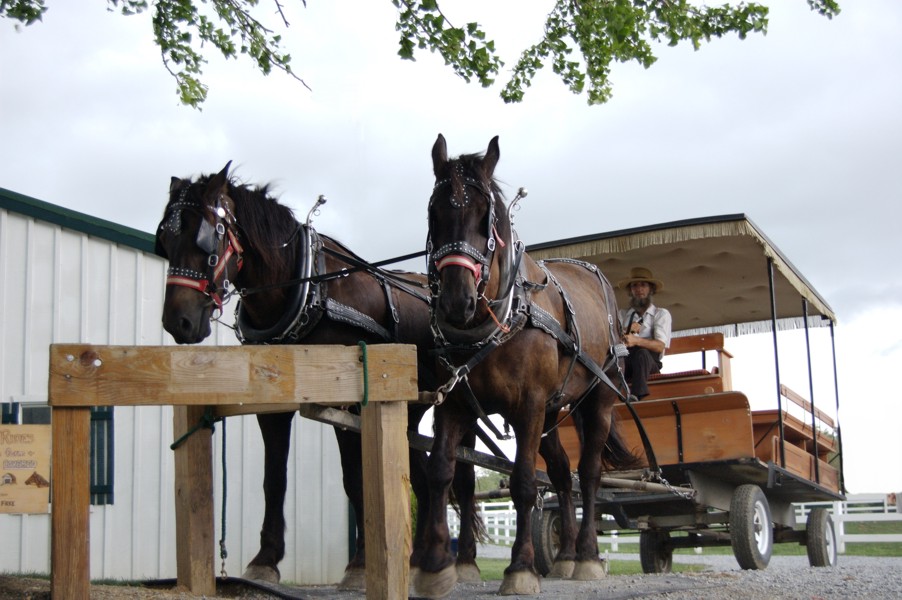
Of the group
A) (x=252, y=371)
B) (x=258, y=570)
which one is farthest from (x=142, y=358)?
(x=258, y=570)

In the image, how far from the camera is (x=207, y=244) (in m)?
5.57

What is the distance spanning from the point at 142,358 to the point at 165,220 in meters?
2.12

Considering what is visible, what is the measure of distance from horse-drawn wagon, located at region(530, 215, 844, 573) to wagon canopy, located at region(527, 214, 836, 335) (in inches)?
0.5

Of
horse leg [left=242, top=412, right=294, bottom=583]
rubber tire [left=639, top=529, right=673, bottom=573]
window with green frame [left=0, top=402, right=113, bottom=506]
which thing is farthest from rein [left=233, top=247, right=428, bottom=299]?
rubber tire [left=639, top=529, right=673, bottom=573]

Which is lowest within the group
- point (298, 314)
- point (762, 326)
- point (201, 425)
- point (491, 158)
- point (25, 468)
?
point (25, 468)

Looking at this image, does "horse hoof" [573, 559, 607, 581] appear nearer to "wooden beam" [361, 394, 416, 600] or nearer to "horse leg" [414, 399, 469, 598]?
"horse leg" [414, 399, 469, 598]

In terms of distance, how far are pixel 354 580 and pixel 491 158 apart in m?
2.70

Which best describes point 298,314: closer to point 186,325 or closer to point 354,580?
point 186,325

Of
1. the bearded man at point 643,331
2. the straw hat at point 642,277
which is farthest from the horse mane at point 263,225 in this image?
the straw hat at point 642,277

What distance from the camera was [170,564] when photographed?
10.1 meters

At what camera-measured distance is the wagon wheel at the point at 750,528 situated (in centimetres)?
855

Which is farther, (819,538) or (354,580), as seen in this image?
(819,538)

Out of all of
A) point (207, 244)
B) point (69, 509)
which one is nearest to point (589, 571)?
point (207, 244)

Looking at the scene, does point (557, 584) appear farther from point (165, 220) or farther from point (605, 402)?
point (165, 220)
